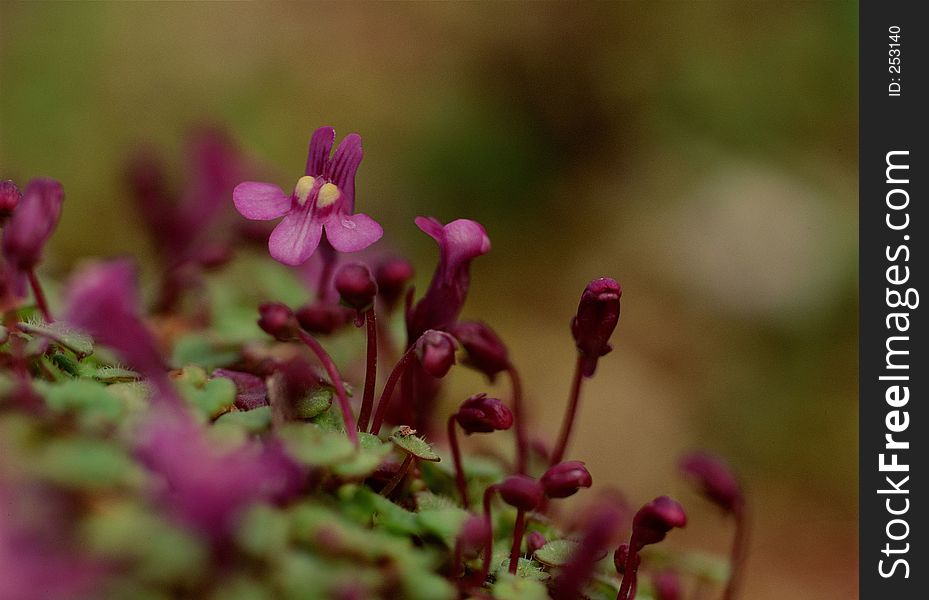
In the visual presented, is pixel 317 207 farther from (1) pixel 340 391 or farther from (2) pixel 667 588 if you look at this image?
(2) pixel 667 588

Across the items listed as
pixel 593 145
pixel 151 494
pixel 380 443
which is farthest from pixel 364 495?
pixel 593 145

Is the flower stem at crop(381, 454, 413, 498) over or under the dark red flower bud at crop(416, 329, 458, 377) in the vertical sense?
under

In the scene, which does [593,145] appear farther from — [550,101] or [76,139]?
[76,139]

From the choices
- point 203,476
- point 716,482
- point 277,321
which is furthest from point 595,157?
point 203,476

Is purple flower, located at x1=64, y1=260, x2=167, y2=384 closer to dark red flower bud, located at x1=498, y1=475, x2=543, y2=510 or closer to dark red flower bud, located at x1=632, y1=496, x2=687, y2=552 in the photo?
dark red flower bud, located at x1=498, y1=475, x2=543, y2=510

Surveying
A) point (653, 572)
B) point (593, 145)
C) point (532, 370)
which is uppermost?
point (593, 145)

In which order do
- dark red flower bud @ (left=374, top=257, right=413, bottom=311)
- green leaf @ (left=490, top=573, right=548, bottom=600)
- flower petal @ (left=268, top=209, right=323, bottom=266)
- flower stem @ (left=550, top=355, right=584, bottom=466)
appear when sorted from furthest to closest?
dark red flower bud @ (left=374, top=257, right=413, bottom=311), flower stem @ (left=550, top=355, right=584, bottom=466), flower petal @ (left=268, top=209, right=323, bottom=266), green leaf @ (left=490, top=573, right=548, bottom=600)

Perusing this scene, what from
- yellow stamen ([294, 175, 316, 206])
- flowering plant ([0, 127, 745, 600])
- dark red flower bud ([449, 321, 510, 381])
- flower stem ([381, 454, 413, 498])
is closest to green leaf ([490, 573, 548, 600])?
flowering plant ([0, 127, 745, 600])
